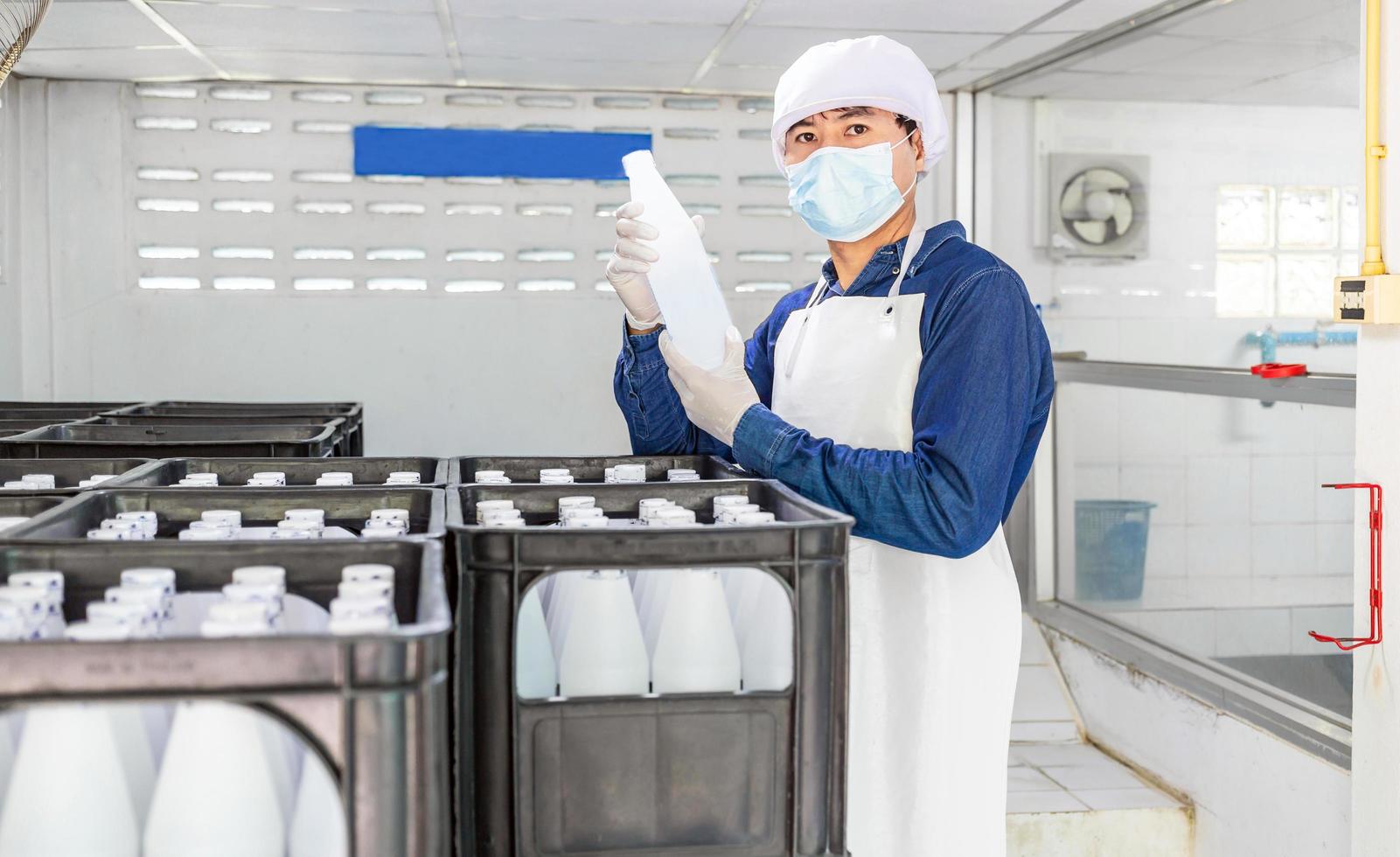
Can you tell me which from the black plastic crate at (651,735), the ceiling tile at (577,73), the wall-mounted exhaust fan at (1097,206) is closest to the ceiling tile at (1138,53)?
the wall-mounted exhaust fan at (1097,206)

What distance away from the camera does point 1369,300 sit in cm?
228

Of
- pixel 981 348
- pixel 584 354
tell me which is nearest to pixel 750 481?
pixel 981 348

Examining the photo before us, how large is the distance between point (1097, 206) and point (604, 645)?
3314mm

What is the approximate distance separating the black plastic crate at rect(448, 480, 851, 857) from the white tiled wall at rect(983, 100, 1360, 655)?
208 centimetres

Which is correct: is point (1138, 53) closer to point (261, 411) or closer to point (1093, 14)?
point (1093, 14)

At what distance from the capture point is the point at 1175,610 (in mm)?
3535

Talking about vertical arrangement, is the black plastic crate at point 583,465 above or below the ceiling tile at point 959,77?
below

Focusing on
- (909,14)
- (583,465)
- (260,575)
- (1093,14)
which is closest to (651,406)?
(583,465)

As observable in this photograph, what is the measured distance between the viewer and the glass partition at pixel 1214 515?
2.86 metres

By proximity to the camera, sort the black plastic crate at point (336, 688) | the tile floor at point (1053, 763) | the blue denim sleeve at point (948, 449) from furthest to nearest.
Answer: the tile floor at point (1053, 763)
the blue denim sleeve at point (948, 449)
the black plastic crate at point (336, 688)

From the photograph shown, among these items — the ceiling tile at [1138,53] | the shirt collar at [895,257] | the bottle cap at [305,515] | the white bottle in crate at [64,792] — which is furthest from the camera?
the ceiling tile at [1138,53]

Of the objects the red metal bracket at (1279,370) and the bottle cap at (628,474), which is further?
the red metal bracket at (1279,370)

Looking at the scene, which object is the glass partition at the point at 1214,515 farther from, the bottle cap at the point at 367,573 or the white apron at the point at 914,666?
the bottle cap at the point at 367,573

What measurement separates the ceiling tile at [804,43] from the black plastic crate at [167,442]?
1.82 meters
